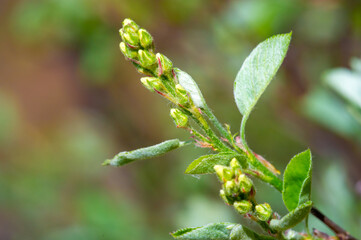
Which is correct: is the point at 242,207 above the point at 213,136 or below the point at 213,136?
below

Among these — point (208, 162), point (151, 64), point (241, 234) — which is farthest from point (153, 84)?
point (241, 234)

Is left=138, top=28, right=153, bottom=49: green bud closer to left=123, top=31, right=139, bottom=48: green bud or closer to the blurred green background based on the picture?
left=123, top=31, right=139, bottom=48: green bud

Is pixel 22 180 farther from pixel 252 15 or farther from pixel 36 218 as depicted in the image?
pixel 252 15

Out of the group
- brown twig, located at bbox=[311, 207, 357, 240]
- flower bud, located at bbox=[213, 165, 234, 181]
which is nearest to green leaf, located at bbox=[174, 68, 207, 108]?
flower bud, located at bbox=[213, 165, 234, 181]

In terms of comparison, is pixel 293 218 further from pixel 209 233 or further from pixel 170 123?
pixel 170 123

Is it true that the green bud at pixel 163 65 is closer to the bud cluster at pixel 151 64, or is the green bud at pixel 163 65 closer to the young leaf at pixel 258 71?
the bud cluster at pixel 151 64

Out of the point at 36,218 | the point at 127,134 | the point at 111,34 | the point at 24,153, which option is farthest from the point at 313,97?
the point at 24,153
